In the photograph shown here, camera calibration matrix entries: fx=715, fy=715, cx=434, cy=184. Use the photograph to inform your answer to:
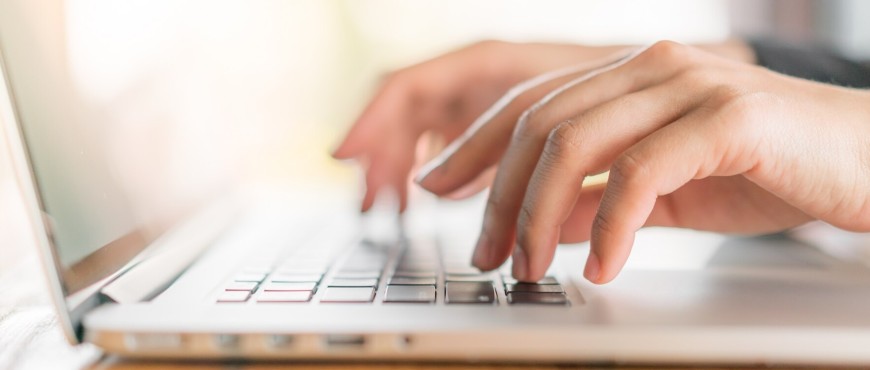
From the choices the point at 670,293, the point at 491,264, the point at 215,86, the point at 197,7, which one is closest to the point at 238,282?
the point at 491,264

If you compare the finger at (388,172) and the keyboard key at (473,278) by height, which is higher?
the finger at (388,172)

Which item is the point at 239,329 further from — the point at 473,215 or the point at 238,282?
the point at 473,215

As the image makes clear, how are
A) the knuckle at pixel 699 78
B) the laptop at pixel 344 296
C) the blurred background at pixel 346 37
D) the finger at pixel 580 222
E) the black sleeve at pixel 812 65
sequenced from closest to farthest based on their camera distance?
the laptop at pixel 344 296 → the knuckle at pixel 699 78 → the finger at pixel 580 222 → the black sleeve at pixel 812 65 → the blurred background at pixel 346 37

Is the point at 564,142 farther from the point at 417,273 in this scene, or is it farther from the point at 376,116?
the point at 376,116

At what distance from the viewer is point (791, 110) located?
0.47m

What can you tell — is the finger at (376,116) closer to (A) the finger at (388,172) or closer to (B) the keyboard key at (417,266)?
(A) the finger at (388,172)

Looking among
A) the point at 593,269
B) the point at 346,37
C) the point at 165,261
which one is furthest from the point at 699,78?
the point at 346,37

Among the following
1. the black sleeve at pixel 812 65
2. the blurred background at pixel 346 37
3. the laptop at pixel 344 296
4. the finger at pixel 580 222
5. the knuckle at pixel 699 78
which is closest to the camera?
the laptop at pixel 344 296

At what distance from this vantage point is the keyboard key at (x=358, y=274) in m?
0.51

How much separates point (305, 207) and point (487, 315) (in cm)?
66

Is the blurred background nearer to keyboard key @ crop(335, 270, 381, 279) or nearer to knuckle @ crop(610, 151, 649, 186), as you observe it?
keyboard key @ crop(335, 270, 381, 279)

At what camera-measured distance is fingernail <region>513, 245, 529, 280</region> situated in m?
0.50

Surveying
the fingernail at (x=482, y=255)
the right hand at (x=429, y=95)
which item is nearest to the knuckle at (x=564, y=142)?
the fingernail at (x=482, y=255)

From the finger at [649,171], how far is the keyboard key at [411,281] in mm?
109
